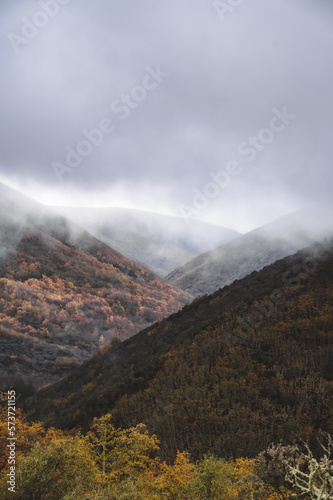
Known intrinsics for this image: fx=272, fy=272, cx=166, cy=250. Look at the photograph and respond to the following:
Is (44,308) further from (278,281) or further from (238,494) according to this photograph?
(238,494)

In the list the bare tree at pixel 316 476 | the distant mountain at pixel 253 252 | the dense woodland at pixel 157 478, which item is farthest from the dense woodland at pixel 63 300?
the bare tree at pixel 316 476

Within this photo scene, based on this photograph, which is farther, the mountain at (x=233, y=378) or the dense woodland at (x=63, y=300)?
the dense woodland at (x=63, y=300)

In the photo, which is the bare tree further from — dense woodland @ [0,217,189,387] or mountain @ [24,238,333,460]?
dense woodland @ [0,217,189,387]

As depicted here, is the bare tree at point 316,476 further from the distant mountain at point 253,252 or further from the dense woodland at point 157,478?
the distant mountain at point 253,252

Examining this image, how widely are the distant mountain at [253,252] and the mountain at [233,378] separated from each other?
85.2m

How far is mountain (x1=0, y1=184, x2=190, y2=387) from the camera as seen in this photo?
4188 cm

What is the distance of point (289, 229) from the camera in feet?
449

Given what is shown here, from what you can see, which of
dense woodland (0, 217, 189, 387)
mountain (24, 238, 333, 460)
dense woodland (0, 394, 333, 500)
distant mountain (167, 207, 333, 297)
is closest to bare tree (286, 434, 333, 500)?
dense woodland (0, 394, 333, 500)

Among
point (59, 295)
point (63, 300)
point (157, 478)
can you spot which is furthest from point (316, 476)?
point (59, 295)

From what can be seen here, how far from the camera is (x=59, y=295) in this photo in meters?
59.2

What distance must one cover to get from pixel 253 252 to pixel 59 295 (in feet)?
317

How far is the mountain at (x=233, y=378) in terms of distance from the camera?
10930mm

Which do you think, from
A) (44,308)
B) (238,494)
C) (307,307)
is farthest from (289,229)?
(238,494)

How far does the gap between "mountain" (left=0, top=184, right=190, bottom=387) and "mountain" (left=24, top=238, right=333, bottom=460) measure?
18.5m
